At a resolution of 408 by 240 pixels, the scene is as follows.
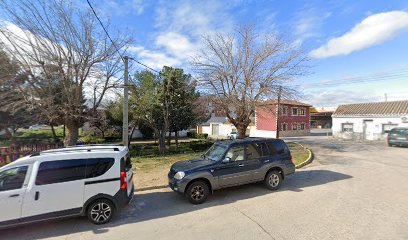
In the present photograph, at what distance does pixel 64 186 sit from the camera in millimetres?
4789

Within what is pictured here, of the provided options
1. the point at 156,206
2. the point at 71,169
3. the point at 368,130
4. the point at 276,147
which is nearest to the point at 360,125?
the point at 368,130

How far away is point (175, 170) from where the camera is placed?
6.33 meters

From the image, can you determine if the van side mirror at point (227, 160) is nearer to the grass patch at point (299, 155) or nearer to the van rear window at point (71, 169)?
the van rear window at point (71, 169)

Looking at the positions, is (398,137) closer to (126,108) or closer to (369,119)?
(369,119)

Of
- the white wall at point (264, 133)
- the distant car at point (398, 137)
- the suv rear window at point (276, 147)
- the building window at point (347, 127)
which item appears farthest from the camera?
the white wall at point (264, 133)

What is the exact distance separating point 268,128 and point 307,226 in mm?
29886

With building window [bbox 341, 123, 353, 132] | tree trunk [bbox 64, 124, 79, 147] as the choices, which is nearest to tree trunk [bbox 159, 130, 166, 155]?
tree trunk [bbox 64, 124, 79, 147]

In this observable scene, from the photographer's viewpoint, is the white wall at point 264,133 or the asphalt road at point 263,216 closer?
the asphalt road at point 263,216

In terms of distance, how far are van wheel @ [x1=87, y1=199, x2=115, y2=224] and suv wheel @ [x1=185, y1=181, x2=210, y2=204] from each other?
1.92 m

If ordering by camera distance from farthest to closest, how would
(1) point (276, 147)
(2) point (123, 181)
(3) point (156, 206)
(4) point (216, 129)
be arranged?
(4) point (216, 129)
(1) point (276, 147)
(3) point (156, 206)
(2) point (123, 181)

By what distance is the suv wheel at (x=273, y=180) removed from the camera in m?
6.93

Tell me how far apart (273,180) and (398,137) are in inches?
671

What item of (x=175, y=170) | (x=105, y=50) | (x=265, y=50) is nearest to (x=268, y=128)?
(x=265, y=50)

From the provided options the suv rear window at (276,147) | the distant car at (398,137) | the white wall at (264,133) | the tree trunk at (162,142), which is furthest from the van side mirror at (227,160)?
the white wall at (264,133)
